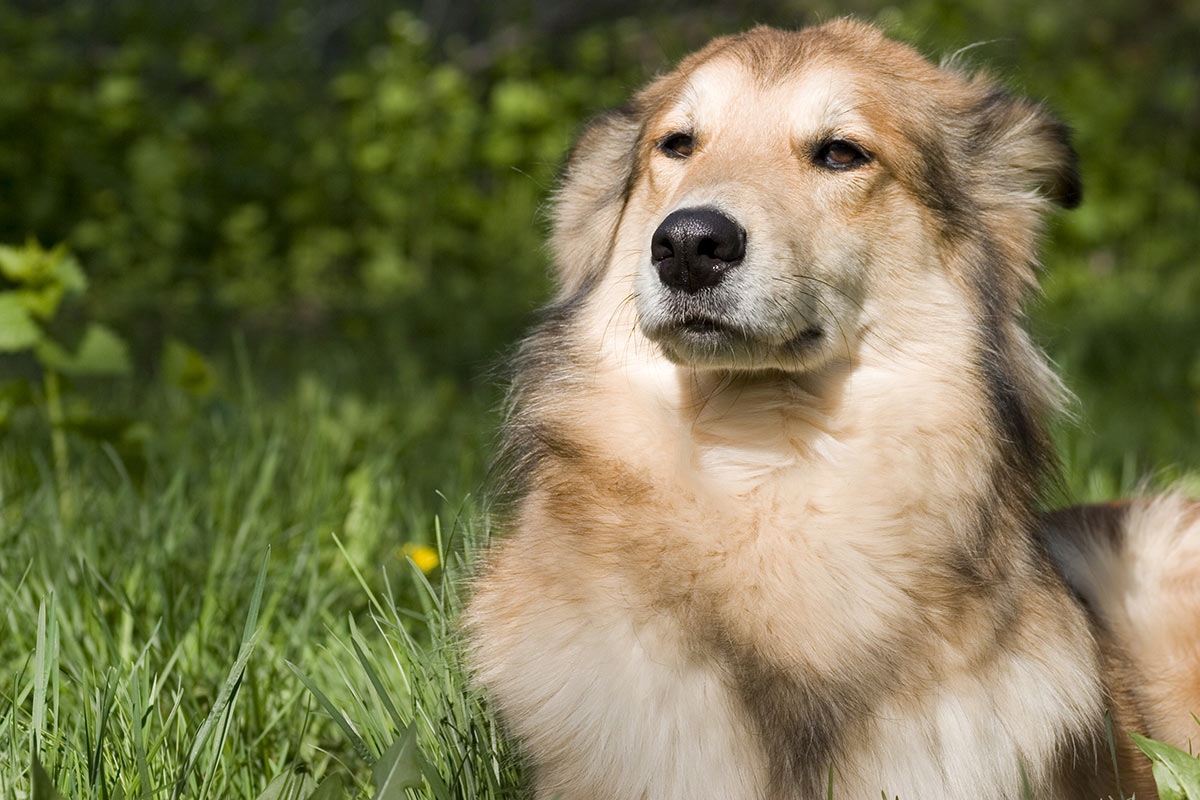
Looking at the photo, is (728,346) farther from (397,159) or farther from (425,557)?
(397,159)

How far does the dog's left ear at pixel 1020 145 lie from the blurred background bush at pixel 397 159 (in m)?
2.95

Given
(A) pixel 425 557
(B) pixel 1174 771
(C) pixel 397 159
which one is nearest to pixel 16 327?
(A) pixel 425 557

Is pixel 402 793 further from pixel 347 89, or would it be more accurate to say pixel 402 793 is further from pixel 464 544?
pixel 347 89

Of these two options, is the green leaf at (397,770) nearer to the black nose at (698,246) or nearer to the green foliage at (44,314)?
the black nose at (698,246)

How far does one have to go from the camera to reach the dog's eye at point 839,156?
2.42 meters

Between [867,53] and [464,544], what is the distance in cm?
136

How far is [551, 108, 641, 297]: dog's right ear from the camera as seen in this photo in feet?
9.04

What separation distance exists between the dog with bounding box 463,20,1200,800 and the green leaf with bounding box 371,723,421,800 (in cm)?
32

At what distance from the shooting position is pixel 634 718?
2027mm

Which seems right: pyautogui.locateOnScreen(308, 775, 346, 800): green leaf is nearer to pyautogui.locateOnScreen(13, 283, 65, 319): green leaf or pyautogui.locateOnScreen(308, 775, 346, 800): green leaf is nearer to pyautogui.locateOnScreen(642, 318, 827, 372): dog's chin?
pyautogui.locateOnScreen(642, 318, 827, 372): dog's chin

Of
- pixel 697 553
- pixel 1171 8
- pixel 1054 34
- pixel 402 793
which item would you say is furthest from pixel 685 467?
pixel 1171 8

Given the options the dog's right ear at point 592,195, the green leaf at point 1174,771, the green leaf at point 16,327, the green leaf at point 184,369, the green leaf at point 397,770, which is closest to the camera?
the green leaf at point 397,770

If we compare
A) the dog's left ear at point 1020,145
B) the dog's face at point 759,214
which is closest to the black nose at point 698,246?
the dog's face at point 759,214

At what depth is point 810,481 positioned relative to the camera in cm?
222
